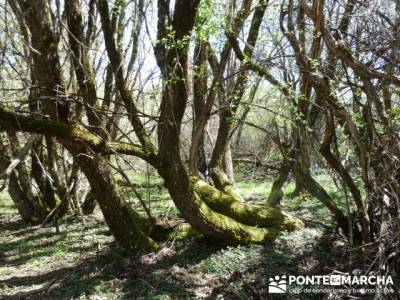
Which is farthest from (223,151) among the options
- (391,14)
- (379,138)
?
(391,14)

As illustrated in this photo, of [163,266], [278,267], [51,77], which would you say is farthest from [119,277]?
[51,77]

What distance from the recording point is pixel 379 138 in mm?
4922

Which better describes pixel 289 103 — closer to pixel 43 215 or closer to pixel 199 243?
pixel 199 243

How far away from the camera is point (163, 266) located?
5625 millimetres

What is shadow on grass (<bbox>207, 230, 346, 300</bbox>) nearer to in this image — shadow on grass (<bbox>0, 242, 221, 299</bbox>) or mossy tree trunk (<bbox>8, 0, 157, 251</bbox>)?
shadow on grass (<bbox>0, 242, 221, 299</bbox>)

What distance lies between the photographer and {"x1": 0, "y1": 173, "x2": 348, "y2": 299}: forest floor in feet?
16.5

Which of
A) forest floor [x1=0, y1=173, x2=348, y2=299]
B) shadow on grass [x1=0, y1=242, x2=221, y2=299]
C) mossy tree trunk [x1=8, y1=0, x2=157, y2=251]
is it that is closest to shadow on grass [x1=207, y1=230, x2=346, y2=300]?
forest floor [x1=0, y1=173, x2=348, y2=299]

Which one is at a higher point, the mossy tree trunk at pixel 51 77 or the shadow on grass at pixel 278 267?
the mossy tree trunk at pixel 51 77

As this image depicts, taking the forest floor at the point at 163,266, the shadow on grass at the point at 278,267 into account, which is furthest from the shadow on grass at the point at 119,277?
the shadow on grass at the point at 278,267

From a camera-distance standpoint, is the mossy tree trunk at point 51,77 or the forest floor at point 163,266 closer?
the mossy tree trunk at point 51,77

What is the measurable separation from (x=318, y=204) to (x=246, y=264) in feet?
11.8

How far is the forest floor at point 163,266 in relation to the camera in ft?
16.5

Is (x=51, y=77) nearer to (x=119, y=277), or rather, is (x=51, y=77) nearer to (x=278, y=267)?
(x=119, y=277)

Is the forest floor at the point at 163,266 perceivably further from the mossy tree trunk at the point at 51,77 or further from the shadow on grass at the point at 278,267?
the mossy tree trunk at the point at 51,77
